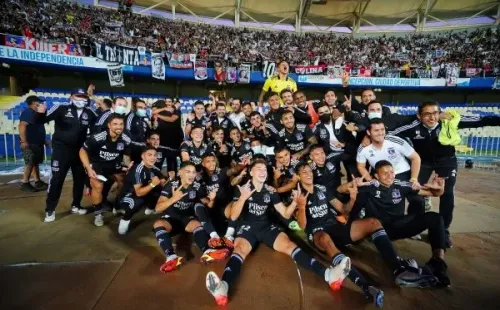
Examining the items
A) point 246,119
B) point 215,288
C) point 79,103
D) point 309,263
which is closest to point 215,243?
point 215,288

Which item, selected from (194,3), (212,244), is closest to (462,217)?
(212,244)

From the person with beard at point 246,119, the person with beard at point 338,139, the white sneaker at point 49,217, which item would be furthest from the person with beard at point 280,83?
the white sneaker at point 49,217

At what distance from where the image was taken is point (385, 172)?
358cm

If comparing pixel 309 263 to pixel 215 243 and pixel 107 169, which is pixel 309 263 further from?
pixel 107 169

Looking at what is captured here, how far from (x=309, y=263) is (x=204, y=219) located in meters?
1.62

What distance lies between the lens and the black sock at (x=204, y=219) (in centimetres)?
393

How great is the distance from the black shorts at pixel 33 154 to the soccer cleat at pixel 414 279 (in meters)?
7.83

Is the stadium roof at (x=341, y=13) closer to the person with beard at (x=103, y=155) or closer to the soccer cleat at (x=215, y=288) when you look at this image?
the person with beard at (x=103, y=155)

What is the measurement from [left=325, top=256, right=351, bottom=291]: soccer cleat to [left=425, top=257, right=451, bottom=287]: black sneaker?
1010 mm

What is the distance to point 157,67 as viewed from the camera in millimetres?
17703

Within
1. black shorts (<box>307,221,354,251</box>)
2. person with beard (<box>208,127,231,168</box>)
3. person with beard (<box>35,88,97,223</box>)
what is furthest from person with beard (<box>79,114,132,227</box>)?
black shorts (<box>307,221,354,251</box>)

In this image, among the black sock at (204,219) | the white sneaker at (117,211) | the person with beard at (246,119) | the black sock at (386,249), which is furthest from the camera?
the person with beard at (246,119)

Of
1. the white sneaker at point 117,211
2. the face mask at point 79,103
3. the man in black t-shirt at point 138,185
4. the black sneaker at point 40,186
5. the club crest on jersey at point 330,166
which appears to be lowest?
the white sneaker at point 117,211

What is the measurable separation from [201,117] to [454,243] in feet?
18.4
